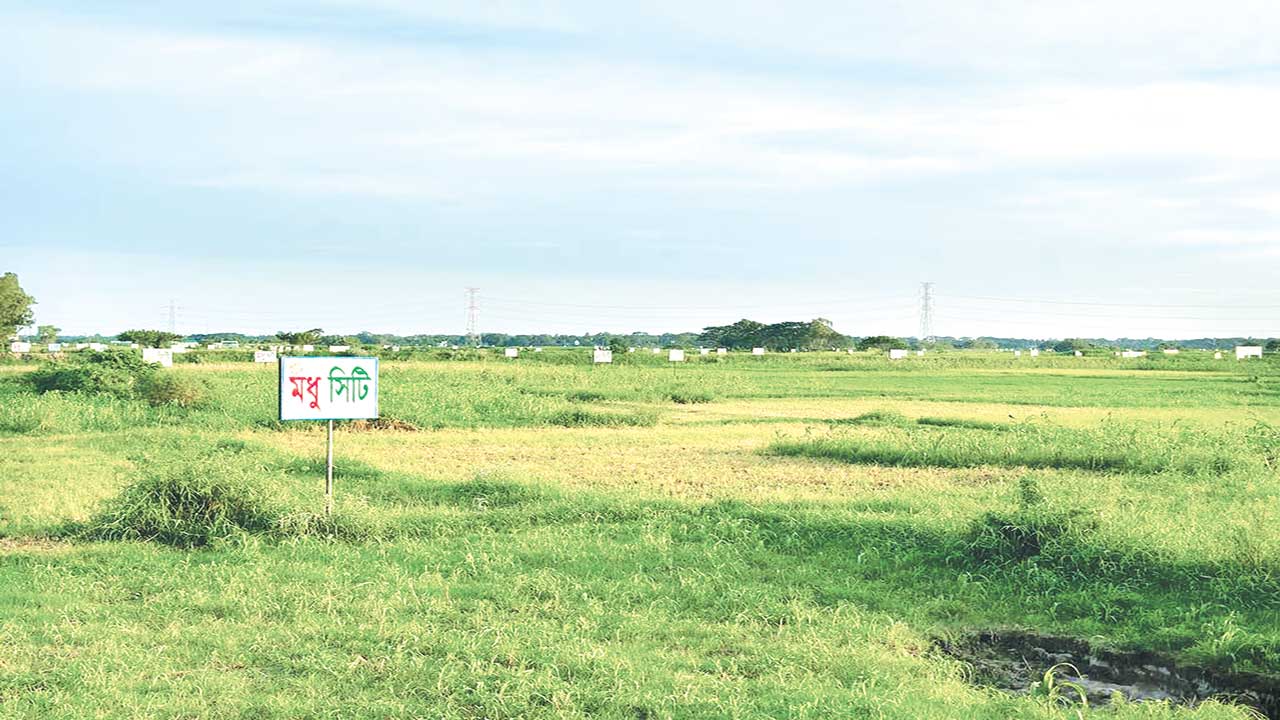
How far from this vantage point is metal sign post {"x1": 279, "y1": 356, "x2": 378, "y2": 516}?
10.7 metres

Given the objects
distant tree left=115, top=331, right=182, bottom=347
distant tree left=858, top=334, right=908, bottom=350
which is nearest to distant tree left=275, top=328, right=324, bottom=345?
distant tree left=115, top=331, right=182, bottom=347

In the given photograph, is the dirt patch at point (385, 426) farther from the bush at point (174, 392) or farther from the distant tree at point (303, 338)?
the distant tree at point (303, 338)

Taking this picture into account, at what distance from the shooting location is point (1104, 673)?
711 centimetres

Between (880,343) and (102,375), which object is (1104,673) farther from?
(880,343)

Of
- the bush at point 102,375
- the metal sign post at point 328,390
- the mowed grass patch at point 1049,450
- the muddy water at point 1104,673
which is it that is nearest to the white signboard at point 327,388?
the metal sign post at point 328,390

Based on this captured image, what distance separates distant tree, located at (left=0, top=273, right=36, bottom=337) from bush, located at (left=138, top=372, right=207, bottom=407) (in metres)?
54.0

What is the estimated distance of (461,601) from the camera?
26.0 feet

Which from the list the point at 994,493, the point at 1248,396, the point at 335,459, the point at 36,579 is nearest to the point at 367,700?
the point at 36,579

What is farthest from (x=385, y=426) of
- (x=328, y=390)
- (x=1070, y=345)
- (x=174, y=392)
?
(x=1070, y=345)

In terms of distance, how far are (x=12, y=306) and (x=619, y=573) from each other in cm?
7452

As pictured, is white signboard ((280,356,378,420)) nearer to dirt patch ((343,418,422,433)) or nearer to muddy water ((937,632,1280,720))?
muddy water ((937,632,1280,720))

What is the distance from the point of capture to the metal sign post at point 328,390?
1068 cm

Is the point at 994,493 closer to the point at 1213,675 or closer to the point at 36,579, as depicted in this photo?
the point at 1213,675

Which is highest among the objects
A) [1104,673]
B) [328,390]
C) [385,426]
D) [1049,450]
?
[328,390]
